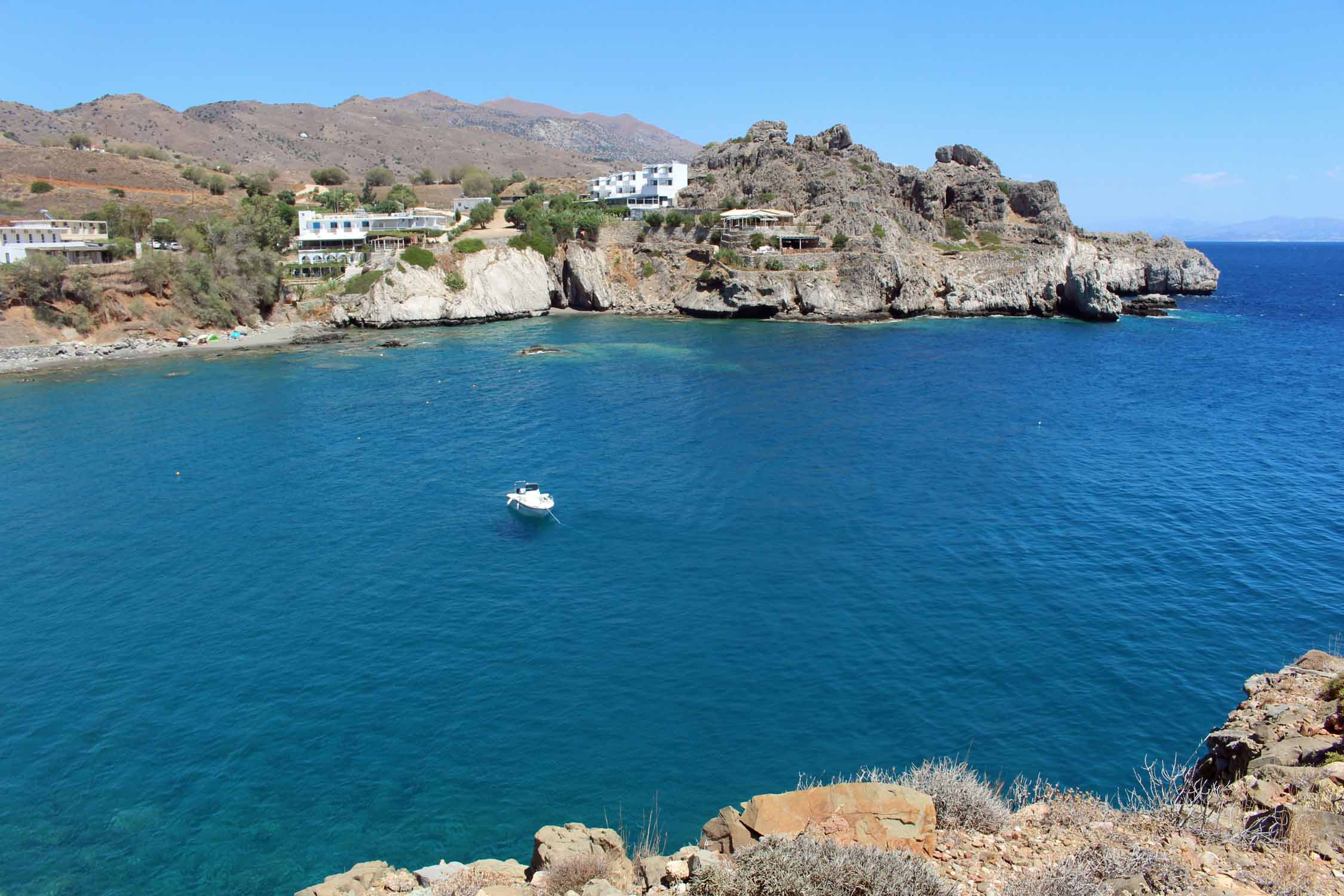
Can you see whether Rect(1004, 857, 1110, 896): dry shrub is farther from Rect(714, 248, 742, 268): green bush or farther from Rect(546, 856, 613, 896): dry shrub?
Rect(714, 248, 742, 268): green bush

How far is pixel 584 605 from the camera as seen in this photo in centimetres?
3375

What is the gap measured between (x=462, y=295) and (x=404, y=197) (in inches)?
1757

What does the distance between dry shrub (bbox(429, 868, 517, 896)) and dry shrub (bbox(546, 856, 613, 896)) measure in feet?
3.77

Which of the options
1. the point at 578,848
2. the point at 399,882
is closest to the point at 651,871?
the point at 578,848

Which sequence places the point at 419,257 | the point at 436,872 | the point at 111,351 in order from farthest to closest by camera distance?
the point at 419,257, the point at 111,351, the point at 436,872

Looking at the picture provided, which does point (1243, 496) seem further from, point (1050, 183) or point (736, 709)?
point (1050, 183)

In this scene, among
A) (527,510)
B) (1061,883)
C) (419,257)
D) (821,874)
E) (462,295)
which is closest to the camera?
(1061,883)

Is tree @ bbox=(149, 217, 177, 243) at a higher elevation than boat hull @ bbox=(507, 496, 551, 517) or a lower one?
higher

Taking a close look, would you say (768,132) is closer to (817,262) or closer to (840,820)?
(817,262)

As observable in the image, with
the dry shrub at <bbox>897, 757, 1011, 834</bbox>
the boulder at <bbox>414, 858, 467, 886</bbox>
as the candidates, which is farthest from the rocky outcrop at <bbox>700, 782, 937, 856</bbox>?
the boulder at <bbox>414, 858, 467, 886</bbox>

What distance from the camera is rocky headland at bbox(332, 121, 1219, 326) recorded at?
107875mm

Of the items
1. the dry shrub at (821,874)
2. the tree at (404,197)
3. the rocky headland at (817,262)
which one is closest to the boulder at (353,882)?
the dry shrub at (821,874)

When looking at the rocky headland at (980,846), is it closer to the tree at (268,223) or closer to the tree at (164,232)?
the tree at (268,223)

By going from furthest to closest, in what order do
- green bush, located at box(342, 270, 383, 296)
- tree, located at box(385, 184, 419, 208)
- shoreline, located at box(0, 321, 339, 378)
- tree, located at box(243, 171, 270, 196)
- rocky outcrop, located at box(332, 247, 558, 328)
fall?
tree, located at box(243, 171, 270, 196) → tree, located at box(385, 184, 419, 208) → green bush, located at box(342, 270, 383, 296) → rocky outcrop, located at box(332, 247, 558, 328) → shoreline, located at box(0, 321, 339, 378)
